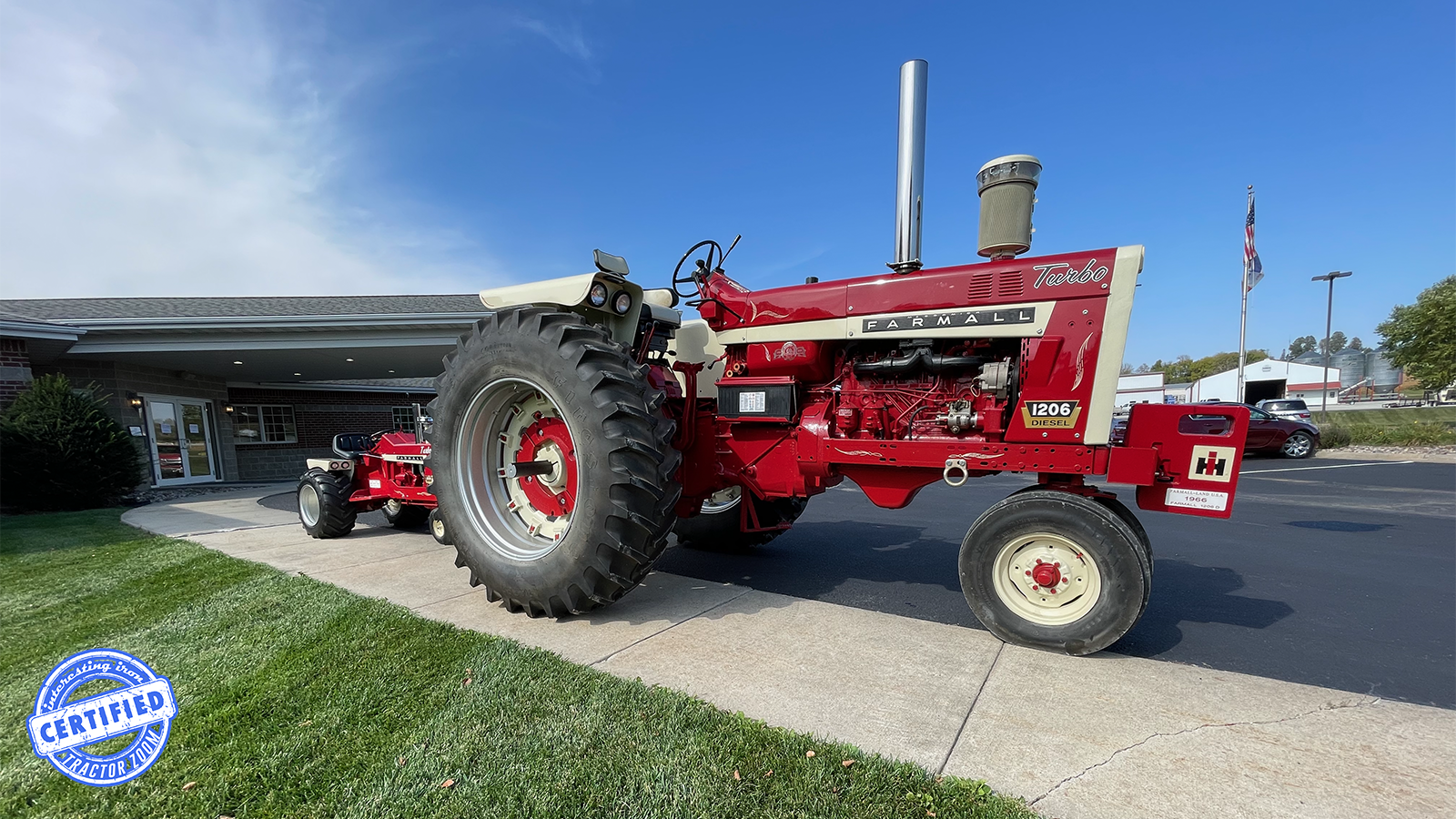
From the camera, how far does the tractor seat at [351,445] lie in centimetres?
545

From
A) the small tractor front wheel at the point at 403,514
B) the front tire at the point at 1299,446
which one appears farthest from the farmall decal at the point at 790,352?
the front tire at the point at 1299,446

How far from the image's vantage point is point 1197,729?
6.22 feet

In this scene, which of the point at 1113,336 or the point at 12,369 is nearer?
the point at 1113,336

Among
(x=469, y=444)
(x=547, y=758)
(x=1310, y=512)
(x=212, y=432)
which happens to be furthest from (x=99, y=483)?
(x=1310, y=512)

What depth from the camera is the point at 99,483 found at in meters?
8.05

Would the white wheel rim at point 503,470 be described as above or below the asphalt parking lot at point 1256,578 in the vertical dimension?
above

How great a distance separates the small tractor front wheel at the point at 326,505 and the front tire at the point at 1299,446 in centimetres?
1779

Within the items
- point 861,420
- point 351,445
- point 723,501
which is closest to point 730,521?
point 723,501

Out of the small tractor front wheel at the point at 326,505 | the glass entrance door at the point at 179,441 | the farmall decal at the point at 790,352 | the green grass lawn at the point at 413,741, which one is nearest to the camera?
the green grass lawn at the point at 413,741

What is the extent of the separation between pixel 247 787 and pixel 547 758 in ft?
2.80

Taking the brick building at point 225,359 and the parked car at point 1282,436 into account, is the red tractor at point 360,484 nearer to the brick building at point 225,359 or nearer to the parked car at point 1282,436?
the brick building at point 225,359

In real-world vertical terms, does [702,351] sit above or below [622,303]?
below

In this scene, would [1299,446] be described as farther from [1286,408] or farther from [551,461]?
[551,461]

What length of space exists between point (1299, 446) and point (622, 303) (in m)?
16.5
